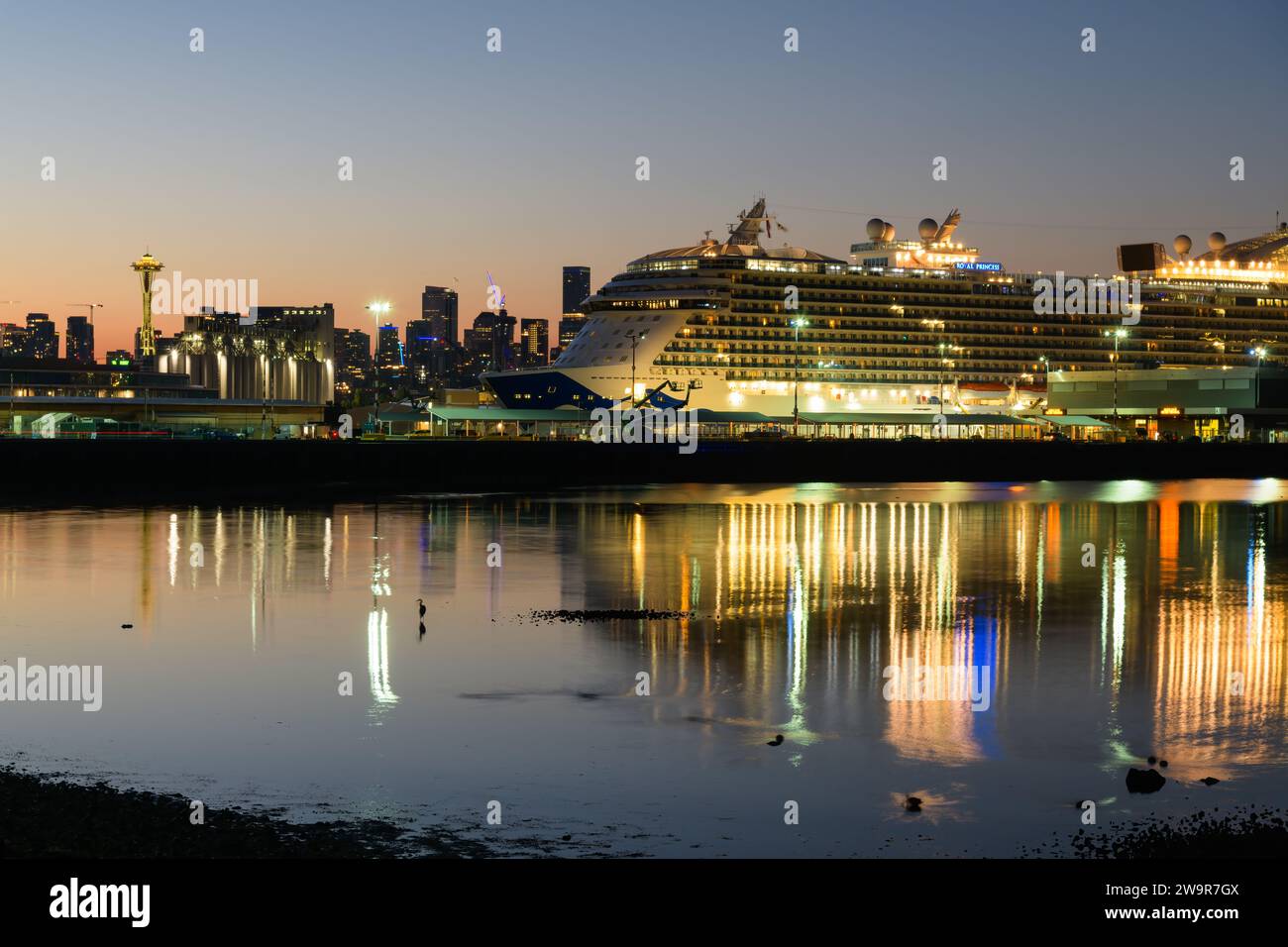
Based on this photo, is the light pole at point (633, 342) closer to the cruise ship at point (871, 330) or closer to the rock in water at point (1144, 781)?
the cruise ship at point (871, 330)

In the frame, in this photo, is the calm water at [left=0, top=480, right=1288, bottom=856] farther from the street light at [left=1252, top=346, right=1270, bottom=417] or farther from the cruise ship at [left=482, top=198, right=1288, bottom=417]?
the street light at [left=1252, top=346, right=1270, bottom=417]

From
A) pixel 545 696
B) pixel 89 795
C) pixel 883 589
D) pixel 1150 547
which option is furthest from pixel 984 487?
pixel 89 795

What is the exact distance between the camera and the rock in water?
46.2 feet

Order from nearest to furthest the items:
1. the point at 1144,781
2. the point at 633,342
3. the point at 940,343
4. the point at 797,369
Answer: the point at 1144,781
the point at 797,369
the point at 633,342
the point at 940,343

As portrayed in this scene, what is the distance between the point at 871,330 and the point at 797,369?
18057 millimetres

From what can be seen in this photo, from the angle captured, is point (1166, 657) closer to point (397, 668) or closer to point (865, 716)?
point (865, 716)

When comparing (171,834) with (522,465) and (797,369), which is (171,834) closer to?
(522,465)

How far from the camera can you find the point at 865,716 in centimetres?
1758

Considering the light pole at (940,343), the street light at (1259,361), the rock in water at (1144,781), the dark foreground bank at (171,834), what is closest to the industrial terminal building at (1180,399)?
the street light at (1259,361)

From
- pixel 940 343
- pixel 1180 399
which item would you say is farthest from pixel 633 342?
pixel 1180 399

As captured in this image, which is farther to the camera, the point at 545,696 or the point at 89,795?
the point at 545,696

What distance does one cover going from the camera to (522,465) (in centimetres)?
8550
